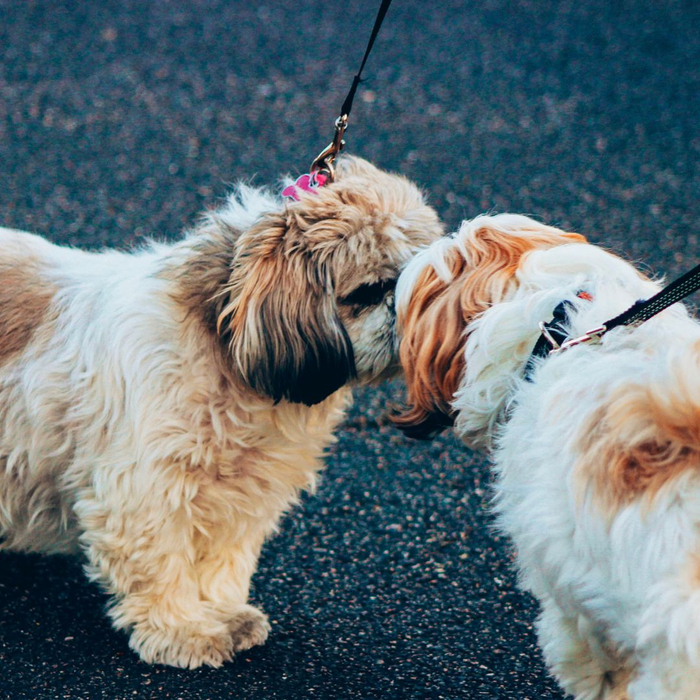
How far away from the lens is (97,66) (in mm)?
6359

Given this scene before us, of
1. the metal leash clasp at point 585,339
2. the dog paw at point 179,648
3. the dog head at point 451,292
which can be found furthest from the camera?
the dog paw at point 179,648

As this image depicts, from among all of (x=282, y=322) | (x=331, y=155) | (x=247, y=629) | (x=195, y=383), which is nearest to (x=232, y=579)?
(x=247, y=629)

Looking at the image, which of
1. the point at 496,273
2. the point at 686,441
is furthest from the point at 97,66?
the point at 686,441

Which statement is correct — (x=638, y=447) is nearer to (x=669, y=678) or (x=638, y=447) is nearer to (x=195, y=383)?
(x=669, y=678)

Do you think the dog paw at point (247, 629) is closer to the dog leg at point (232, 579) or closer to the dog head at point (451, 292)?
the dog leg at point (232, 579)

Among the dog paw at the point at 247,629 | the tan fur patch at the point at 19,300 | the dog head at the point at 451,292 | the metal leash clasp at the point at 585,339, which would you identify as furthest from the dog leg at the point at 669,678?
the tan fur patch at the point at 19,300

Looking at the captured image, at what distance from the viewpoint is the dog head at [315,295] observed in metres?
2.36

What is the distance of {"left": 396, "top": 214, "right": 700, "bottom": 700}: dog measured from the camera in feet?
5.15

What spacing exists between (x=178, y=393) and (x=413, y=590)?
94cm

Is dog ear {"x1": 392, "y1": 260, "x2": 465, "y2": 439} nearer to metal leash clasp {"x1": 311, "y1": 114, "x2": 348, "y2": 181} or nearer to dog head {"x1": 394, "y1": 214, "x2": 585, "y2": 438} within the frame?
dog head {"x1": 394, "y1": 214, "x2": 585, "y2": 438}

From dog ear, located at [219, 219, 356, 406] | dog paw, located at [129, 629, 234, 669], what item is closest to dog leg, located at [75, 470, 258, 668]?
dog paw, located at [129, 629, 234, 669]

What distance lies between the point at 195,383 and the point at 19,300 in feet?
1.83

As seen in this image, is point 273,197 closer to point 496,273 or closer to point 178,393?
point 178,393

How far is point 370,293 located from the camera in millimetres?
2428
